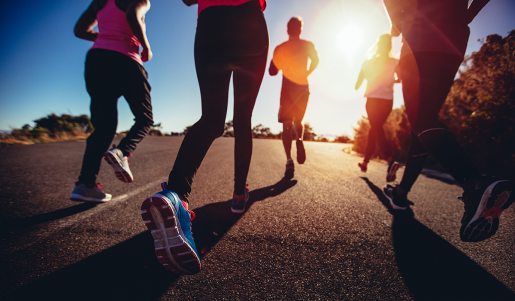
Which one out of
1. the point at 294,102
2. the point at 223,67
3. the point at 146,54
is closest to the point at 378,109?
the point at 294,102

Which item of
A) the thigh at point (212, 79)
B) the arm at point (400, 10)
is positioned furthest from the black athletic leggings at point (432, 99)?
the thigh at point (212, 79)

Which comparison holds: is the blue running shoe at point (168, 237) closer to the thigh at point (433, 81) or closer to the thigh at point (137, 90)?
the thigh at point (137, 90)

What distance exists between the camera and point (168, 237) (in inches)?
29.0

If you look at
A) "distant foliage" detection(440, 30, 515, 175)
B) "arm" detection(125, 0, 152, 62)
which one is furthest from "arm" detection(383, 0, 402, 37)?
"distant foliage" detection(440, 30, 515, 175)

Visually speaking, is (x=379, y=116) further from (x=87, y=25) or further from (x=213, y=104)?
(x=87, y=25)

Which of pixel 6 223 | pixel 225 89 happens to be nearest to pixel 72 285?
pixel 6 223

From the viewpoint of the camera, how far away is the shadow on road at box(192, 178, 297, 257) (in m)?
1.07

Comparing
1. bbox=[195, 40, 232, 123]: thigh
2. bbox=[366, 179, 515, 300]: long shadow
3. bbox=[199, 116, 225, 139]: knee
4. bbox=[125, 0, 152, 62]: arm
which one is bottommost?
bbox=[366, 179, 515, 300]: long shadow

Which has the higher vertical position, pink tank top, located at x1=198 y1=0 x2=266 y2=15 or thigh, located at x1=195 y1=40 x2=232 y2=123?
pink tank top, located at x1=198 y1=0 x2=266 y2=15

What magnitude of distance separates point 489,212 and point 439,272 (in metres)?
0.46

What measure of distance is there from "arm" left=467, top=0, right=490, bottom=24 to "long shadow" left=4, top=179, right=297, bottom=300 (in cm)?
233

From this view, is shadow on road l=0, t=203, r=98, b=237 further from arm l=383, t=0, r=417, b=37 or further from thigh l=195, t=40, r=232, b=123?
arm l=383, t=0, r=417, b=37

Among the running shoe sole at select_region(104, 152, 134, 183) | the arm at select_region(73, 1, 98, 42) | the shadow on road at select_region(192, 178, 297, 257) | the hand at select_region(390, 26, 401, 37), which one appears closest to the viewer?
the shadow on road at select_region(192, 178, 297, 257)

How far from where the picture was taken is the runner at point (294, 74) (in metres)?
2.96
